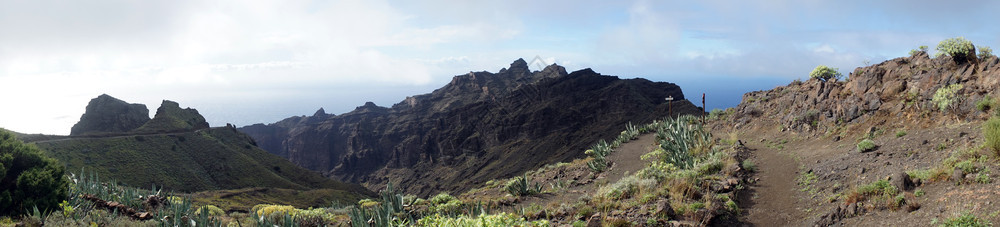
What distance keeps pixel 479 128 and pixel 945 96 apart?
101 meters

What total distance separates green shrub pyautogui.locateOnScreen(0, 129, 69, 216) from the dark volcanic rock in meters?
94.2

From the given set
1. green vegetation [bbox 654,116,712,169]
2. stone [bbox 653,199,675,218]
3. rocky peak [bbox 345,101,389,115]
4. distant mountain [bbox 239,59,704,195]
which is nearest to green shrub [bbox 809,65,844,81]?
green vegetation [bbox 654,116,712,169]

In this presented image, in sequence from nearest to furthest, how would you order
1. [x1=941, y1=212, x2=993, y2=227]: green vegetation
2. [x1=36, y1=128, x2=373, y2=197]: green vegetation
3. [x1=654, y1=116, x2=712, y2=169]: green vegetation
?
[x1=941, y1=212, x2=993, y2=227]: green vegetation → [x1=654, y1=116, x2=712, y2=169]: green vegetation → [x1=36, y1=128, x2=373, y2=197]: green vegetation

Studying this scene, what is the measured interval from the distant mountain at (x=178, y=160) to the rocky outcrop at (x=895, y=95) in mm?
44058

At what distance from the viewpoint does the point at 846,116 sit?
1753 cm

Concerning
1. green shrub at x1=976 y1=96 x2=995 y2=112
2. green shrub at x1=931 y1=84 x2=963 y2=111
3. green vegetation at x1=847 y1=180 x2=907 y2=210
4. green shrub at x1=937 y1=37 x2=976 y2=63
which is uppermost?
green shrub at x1=937 y1=37 x2=976 y2=63

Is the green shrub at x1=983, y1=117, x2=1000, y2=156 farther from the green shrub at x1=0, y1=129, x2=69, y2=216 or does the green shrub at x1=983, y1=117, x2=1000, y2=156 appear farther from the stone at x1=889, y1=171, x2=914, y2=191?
the green shrub at x1=0, y1=129, x2=69, y2=216

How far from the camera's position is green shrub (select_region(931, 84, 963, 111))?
13.7m

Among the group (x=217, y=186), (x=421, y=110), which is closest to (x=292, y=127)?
(x=421, y=110)

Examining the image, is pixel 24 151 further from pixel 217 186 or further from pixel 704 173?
pixel 217 186

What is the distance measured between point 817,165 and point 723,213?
210 inches

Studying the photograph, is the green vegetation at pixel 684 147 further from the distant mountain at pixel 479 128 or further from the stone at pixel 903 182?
the distant mountain at pixel 479 128

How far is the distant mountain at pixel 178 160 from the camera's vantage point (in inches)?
2055

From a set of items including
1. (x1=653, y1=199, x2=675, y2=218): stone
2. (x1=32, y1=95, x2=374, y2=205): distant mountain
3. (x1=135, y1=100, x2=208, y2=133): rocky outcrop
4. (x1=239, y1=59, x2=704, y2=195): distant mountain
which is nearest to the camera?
(x1=653, y1=199, x2=675, y2=218): stone
